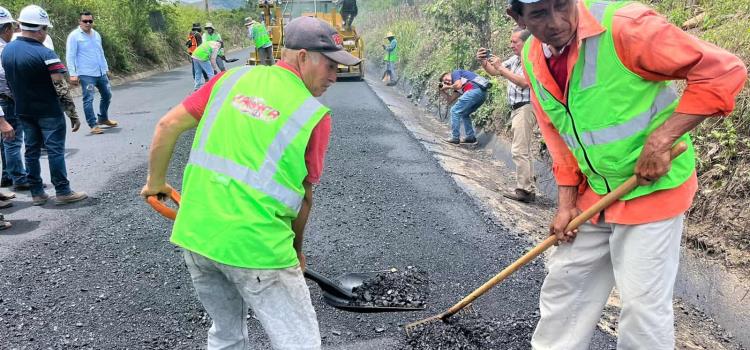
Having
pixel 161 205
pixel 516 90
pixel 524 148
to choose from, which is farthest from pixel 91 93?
pixel 161 205

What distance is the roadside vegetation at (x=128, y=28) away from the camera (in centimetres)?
1405

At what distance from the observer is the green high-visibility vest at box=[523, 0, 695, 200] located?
1.76m

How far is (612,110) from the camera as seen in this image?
1818 mm

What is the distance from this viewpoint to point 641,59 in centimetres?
168

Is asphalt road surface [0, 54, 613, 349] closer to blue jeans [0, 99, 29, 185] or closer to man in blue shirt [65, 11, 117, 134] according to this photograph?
blue jeans [0, 99, 29, 185]

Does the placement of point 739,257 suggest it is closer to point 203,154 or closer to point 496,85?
point 203,154

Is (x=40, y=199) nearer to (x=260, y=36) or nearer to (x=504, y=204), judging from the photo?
(x=504, y=204)

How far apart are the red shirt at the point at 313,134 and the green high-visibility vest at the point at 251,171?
4 cm

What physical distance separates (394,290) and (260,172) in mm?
1661

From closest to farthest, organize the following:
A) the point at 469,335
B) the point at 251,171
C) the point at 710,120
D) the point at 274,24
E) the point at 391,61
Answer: the point at 251,171
the point at 469,335
the point at 710,120
the point at 274,24
the point at 391,61

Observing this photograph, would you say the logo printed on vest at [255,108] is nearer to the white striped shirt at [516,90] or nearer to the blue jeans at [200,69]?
the white striped shirt at [516,90]

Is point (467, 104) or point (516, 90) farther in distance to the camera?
point (467, 104)

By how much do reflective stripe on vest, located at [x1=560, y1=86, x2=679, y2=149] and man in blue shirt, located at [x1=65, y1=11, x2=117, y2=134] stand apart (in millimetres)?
7310

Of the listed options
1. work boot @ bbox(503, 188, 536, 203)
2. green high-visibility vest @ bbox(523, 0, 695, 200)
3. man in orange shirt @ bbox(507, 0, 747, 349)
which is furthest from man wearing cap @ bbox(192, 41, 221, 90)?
green high-visibility vest @ bbox(523, 0, 695, 200)
